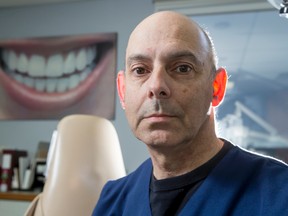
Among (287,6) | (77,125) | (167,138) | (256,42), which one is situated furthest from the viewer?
(256,42)

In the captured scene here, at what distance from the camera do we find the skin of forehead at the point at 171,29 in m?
0.85

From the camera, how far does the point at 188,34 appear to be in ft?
2.79

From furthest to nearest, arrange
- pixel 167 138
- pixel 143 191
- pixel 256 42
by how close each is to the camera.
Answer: pixel 256 42, pixel 143 191, pixel 167 138

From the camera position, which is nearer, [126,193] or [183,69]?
[183,69]

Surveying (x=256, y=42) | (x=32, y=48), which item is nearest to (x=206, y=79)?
(x=256, y=42)

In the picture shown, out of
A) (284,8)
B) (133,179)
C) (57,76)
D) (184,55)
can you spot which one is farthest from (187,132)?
(57,76)

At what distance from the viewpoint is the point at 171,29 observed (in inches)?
33.4

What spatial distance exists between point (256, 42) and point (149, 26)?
1873 mm

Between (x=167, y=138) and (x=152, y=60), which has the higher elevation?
(x=152, y=60)

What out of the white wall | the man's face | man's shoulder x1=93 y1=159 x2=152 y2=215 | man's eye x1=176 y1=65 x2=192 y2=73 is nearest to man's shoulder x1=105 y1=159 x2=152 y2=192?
man's shoulder x1=93 y1=159 x2=152 y2=215

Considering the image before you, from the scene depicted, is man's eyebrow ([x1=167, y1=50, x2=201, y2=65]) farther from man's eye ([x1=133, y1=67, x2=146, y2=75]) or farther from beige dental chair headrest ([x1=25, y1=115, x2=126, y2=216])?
beige dental chair headrest ([x1=25, y1=115, x2=126, y2=216])

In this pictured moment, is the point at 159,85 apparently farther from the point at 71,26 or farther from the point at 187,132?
the point at 71,26

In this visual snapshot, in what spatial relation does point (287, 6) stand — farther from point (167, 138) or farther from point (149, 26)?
point (167, 138)

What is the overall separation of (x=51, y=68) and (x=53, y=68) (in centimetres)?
2
